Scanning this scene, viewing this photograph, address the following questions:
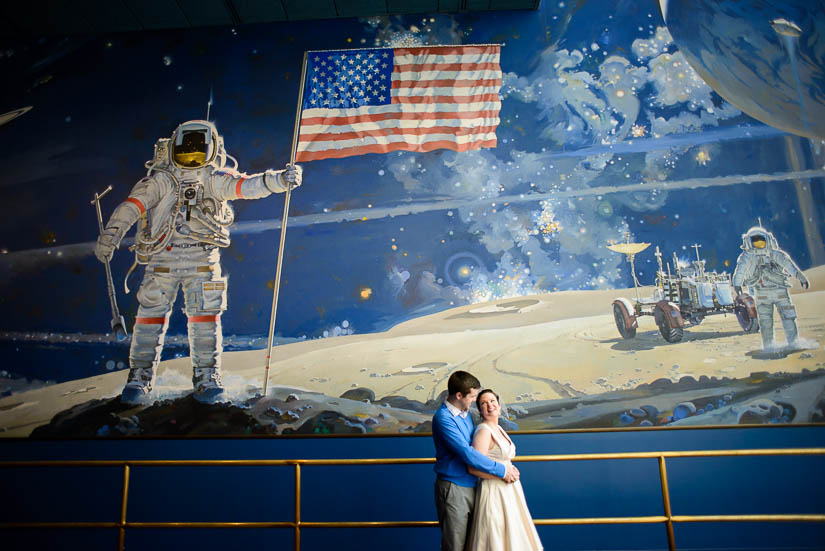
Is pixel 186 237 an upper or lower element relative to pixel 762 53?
lower

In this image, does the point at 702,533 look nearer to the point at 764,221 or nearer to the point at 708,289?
the point at 708,289

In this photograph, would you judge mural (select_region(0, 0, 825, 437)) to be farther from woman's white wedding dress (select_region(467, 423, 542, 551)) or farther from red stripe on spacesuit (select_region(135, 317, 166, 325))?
woman's white wedding dress (select_region(467, 423, 542, 551))

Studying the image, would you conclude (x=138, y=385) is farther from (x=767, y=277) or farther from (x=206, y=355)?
(x=767, y=277)

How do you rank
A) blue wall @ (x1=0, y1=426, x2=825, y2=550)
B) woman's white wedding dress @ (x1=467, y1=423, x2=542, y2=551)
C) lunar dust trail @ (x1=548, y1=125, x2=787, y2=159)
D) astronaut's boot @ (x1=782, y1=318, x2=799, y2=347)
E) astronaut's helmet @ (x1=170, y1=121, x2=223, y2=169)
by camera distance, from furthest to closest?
astronaut's helmet @ (x1=170, y1=121, x2=223, y2=169) < lunar dust trail @ (x1=548, y1=125, x2=787, y2=159) < astronaut's boot @ (x1=782, y1=318, x2=799, y2=347) < blue wall @ (x1=0, y1=426, x2=825, y2=550) < woman's white wedding dress @ (x1=467, y1=423, x2=542, y2=551)

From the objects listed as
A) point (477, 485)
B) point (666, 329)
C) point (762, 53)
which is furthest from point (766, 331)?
point (477, 485)

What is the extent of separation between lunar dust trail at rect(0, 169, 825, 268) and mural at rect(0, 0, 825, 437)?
0.02m

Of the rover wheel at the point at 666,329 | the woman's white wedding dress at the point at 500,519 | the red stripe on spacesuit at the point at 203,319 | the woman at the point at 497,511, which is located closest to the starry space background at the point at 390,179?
the red stripe on spacesuit at the point at 203,319

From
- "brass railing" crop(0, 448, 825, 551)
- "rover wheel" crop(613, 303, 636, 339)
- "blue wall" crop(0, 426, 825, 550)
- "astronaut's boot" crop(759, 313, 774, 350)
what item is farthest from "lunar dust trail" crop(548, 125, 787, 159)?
"brass railing" crop(0, 448, 825, 551)

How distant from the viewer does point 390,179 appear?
15.9 feet

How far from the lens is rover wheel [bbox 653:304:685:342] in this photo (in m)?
4.39

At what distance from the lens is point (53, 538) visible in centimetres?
410

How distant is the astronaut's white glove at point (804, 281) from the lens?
14.5 feet

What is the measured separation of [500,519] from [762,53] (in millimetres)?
4893

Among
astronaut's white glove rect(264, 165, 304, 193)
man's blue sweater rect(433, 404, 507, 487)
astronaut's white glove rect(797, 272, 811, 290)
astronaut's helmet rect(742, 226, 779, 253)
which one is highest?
astronaut's white glove rect(264, 165, 304, 193)
